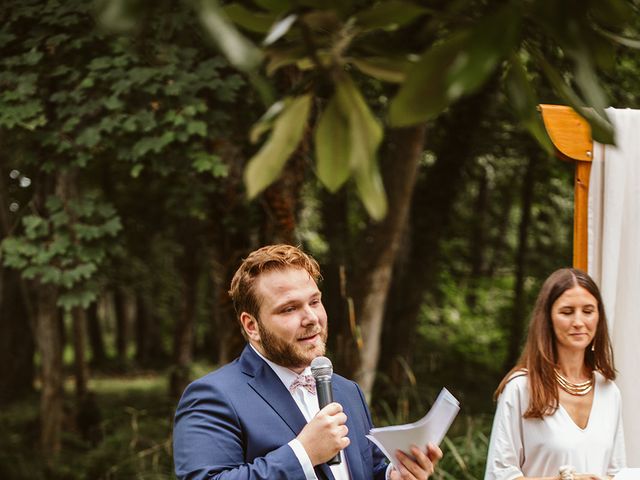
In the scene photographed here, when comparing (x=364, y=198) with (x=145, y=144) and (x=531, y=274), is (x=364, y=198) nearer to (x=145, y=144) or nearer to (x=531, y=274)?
(x=145, y=144)

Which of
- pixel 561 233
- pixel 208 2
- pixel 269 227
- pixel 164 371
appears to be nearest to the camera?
pixel 208 2

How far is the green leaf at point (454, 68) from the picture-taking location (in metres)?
0.66

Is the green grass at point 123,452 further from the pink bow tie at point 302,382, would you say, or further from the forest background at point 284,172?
the pink bow tie at point 302,382

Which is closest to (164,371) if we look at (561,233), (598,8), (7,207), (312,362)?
(561,233)

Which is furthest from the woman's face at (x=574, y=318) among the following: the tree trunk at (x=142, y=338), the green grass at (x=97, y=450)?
the tree trunk at (x=142, y=338)

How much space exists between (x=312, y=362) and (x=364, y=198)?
147 centimetres

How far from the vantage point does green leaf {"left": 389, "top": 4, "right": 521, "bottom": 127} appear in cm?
66

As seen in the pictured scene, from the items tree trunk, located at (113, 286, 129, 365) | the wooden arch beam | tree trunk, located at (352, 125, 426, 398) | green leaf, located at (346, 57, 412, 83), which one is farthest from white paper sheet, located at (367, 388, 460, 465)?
tree trunk, located at (113, 286, 129, 365)

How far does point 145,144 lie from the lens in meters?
4.43

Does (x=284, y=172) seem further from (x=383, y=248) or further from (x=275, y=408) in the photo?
(x=275, y=408)

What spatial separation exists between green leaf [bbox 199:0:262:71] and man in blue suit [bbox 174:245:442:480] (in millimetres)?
1407

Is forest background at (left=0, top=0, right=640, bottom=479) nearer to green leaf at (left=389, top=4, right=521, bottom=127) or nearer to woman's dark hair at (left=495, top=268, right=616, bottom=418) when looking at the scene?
green leaf at (left=389, top=4, right=521, bottom=127)

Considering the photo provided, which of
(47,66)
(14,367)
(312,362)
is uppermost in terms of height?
(47,66)

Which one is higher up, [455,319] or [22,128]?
[22,128]
